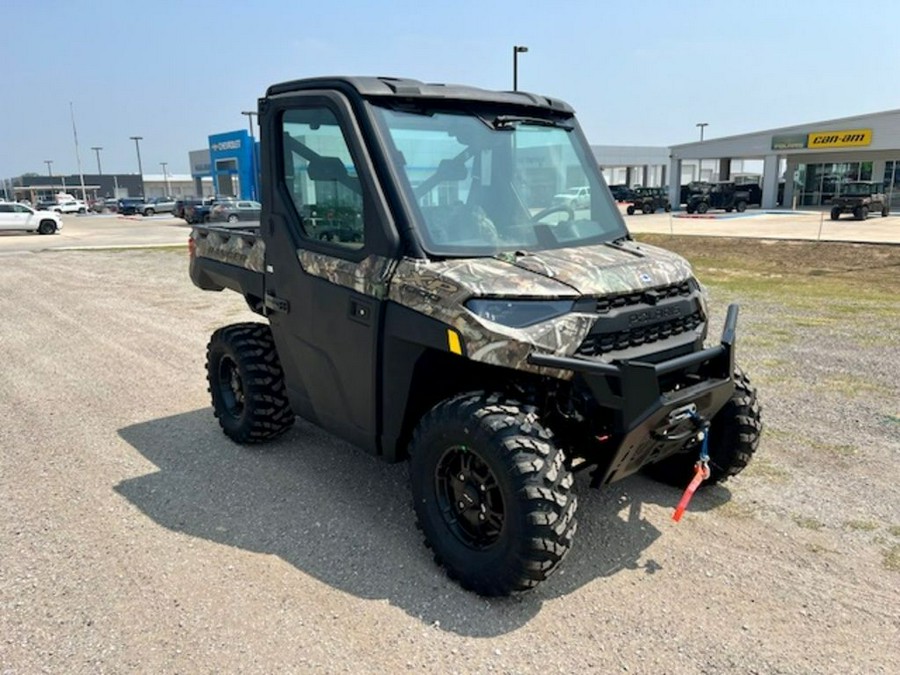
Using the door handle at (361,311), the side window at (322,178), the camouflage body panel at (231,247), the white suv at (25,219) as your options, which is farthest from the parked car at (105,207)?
the door handle at (361,311)

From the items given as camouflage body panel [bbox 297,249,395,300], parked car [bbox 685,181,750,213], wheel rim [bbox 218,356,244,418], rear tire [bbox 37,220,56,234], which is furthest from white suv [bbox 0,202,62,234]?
camouflage body panel [bbox 297,249,395,300]

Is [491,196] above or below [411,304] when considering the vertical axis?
above

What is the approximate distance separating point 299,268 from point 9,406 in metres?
3.85

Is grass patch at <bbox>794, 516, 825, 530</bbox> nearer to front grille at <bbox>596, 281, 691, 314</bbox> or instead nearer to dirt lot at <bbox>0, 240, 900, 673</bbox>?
dirt lot at <bbox>0, 240, 900, 673</bbox>

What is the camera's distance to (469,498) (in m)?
3.36

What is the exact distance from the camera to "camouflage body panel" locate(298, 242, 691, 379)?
308 cm

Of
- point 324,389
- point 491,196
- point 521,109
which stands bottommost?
point 324,389

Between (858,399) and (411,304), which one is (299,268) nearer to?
(411,304)

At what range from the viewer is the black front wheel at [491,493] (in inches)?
118

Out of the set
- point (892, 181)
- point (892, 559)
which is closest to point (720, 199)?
point (892, 181)

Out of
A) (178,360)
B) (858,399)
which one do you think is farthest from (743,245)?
(178,360)

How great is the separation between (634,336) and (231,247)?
9.81 feet

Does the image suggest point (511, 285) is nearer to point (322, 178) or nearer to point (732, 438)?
point (322, 178)

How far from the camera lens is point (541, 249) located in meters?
3.66
